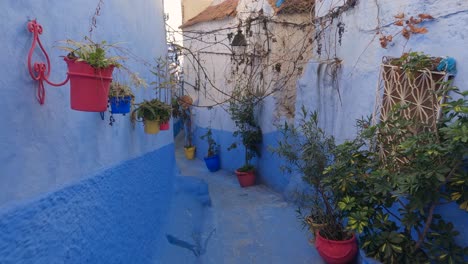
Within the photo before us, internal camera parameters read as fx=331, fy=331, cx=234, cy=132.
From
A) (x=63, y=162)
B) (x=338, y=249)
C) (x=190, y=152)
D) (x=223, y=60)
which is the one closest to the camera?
(x=63, y=162)

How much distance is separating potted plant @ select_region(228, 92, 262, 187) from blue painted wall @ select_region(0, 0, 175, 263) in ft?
11.9

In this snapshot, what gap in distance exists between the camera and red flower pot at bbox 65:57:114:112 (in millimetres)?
1795

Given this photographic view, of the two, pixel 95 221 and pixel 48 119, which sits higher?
pixel 48 119

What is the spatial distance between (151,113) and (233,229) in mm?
2549

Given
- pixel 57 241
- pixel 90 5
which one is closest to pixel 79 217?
pixel 57 241

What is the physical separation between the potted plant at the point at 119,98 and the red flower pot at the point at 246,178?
4806 millimetres

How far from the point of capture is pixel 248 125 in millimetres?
7488

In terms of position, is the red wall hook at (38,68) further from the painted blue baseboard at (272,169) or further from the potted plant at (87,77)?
the painted blue baseboard at (272,169)

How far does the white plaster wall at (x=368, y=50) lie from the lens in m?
2.48

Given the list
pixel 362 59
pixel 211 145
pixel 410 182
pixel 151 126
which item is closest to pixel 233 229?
pixel 151 126

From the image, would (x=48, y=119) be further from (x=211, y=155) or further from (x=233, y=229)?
(x=211, y=155)

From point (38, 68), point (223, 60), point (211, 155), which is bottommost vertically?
point (211, 155)

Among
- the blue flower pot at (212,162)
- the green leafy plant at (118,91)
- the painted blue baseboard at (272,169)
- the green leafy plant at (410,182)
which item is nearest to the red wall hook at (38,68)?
the green leafy plant at (118,91)

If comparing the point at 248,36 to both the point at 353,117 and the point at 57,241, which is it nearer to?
the point at 353,117
